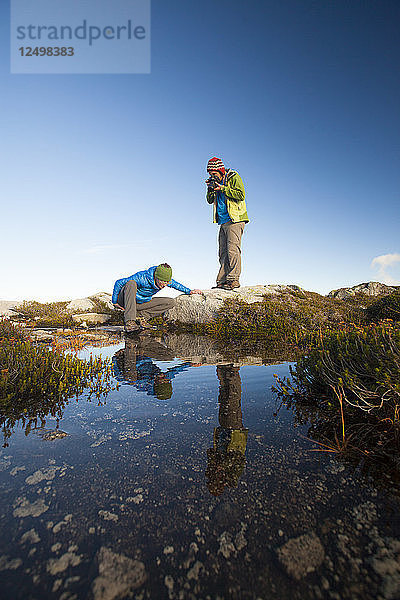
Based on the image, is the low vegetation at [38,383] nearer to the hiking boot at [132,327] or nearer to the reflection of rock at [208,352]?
the reflection of rock at [208,352]

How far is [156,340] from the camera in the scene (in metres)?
10.2

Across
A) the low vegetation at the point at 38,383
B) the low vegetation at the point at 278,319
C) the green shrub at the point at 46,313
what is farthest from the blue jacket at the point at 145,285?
the low vegetation at the point at 38,383

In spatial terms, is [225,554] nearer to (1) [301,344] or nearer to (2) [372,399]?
(2) [372,399]

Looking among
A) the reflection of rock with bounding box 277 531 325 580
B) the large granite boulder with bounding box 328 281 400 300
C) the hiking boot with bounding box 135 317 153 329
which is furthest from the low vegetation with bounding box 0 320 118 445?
the large granite boulder with bounding box 328 281 400 300

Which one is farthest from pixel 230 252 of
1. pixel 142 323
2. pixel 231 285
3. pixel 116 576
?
pixel 116 576

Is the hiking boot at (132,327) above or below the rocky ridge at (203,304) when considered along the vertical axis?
below

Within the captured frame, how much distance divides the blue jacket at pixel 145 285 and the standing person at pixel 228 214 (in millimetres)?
2555

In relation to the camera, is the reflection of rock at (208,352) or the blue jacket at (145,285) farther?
the blue jacket at (145,285)

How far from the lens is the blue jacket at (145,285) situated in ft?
37.4

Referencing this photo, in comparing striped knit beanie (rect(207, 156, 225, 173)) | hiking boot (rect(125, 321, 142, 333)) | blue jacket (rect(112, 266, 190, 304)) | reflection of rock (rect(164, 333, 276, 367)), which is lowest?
reflection of rock (rect(164, 333, 276, 367))

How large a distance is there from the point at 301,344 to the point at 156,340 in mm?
4770

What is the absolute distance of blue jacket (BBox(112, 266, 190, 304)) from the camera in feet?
37.4

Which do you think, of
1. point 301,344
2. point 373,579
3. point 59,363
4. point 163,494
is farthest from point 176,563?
point 301,344

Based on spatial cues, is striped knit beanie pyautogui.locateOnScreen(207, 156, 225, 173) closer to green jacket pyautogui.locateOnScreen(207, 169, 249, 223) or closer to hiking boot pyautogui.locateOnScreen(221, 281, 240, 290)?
green jacket pyautogui.locateOnScreen(207, 169, 249, 223)
